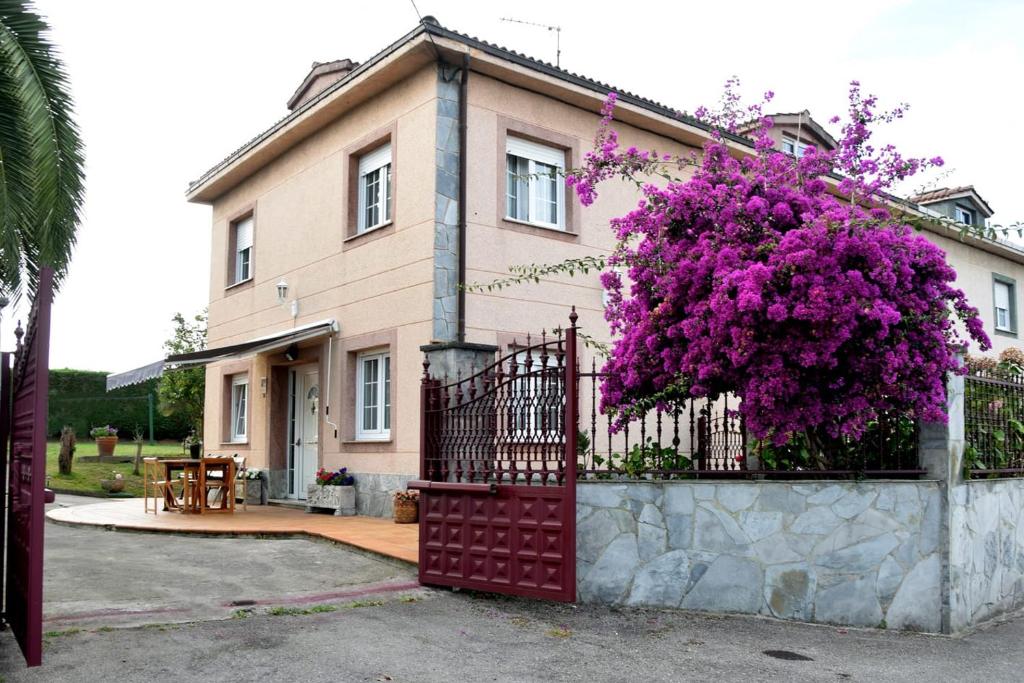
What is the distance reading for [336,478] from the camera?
1339cm

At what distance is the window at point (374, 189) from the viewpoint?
536 inches

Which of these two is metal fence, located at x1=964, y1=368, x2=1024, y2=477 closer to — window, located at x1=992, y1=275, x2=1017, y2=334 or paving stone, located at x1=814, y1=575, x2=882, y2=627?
paving stone, located at x1=814, y1=575, x2=882, y2=627

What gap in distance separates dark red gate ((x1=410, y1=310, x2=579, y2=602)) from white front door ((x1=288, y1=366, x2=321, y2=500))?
7.21 metres

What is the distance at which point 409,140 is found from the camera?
503 inches

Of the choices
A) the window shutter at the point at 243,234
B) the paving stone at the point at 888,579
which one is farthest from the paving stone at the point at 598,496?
the window shutter at the point at 243,234

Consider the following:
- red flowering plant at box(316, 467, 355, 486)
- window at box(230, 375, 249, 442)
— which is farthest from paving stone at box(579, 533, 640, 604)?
window at box(230, 375, 249, 442)

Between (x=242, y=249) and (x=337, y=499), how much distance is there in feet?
21.7

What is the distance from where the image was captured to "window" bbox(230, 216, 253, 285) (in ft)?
57.5

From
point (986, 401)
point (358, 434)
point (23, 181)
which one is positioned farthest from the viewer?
point (358, 434)

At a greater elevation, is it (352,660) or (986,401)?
(986,401)

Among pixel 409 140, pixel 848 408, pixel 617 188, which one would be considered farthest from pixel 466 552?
pixel 617 188

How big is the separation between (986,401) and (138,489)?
17.1 m

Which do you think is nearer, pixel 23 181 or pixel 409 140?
pixel 23 181

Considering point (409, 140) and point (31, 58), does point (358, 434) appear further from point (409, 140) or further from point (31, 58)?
point (31, 58)
